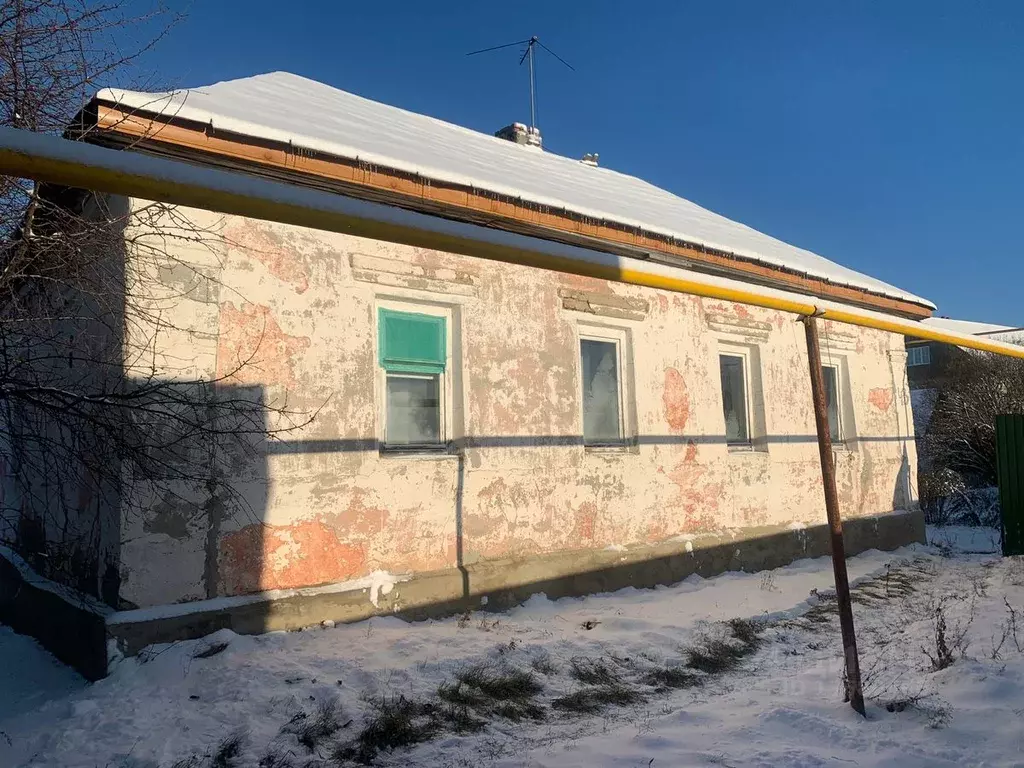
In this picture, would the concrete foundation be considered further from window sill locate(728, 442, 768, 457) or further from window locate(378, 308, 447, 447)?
window locate(378, 308, 447, 447)

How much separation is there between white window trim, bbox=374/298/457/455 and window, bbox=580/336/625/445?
173 cm

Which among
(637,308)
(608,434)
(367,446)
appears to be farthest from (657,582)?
(367,446)

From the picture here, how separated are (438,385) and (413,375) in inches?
11.2

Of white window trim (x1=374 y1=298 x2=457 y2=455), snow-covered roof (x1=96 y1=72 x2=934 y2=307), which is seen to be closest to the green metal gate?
snow-covered roof (x1=96 y1=72 x2=934 y2=307)

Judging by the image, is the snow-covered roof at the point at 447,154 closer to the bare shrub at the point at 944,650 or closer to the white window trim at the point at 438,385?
the white window trim at the point at 438,385

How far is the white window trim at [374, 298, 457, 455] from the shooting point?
20.7 feet

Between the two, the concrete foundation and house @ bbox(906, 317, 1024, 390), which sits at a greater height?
house @ bbox(906, 317, 1024, 390)

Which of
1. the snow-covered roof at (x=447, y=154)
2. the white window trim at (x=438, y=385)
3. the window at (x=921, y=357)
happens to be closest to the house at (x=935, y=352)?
the window at (x=921, y=357)

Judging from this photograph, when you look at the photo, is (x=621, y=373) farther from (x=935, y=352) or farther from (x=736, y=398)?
(x=935, y=352)

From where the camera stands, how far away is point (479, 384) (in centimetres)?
680

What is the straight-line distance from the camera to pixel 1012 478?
32.0 feet

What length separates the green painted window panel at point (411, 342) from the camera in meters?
6.42

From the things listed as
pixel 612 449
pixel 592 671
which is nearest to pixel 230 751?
pixel 592 671

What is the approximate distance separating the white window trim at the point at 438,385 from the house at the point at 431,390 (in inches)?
0.8
